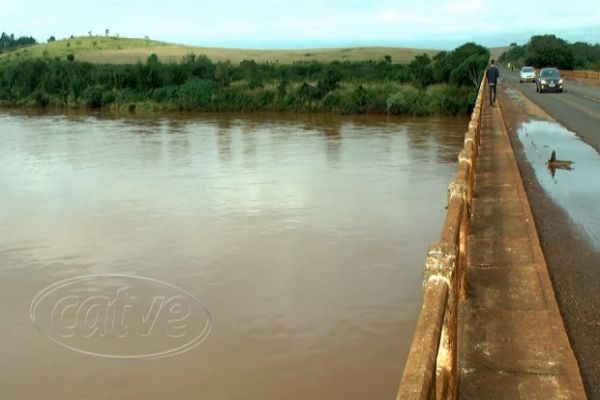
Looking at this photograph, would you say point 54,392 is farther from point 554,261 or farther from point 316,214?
point 316,214

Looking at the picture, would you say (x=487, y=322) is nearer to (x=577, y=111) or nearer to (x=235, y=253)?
(x=235, y=253)

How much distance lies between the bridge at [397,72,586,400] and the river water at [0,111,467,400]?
2.65m

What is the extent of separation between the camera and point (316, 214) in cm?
1806

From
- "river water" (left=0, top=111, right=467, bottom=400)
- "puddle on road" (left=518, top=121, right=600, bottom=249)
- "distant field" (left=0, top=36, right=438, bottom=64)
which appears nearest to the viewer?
"river water" (left=0, top=111, right=467, bottom=400)

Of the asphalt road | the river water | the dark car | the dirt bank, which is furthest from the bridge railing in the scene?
the dark car

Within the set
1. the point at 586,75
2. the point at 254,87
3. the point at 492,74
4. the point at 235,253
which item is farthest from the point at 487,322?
the point at 586,75

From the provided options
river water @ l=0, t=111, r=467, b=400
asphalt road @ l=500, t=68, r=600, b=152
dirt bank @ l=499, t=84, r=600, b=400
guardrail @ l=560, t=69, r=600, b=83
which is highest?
guardrail @ l=560, t=69, r=600, b=83

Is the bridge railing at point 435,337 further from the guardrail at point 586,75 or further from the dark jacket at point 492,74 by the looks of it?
the guardrail at point 586,75

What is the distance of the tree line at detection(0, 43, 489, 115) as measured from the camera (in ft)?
164

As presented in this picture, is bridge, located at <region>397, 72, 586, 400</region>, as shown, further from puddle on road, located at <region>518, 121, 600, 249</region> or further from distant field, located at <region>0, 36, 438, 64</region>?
distant field, located at <region>0, 36, 438, 64</region>

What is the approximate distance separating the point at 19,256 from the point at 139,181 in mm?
9126

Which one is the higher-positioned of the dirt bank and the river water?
the dirt bank

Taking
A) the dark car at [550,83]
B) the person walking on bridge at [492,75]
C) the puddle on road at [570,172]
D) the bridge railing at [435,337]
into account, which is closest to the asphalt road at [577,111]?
the puddle on road at [570,172]

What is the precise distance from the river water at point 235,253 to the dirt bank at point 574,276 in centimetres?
270
